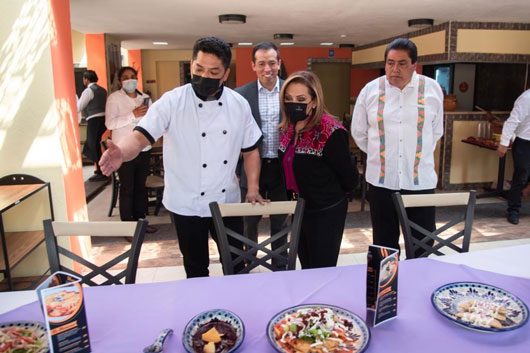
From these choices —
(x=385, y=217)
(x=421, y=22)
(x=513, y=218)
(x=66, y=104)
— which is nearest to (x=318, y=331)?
(x=385, y=217)

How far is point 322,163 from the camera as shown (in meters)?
2.00

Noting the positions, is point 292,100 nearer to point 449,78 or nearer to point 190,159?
point 190,159

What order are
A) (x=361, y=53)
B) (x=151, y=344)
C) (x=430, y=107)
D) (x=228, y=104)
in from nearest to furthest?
(x=151, y=344), (x=228, y=104), (x=430, y=107), (x=361, y=53)

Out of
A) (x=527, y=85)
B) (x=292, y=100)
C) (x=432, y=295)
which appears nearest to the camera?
(x=432, y=295)

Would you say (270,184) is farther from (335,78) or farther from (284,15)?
(335,78)

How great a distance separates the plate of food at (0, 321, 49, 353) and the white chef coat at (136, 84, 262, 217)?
0.95 meters

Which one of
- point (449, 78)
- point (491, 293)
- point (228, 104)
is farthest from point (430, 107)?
point (449, 78)

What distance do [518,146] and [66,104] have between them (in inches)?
175

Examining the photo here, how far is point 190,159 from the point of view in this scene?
6.60 feet

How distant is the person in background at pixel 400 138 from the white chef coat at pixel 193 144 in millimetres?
935

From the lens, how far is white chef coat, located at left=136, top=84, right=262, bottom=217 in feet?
6.56

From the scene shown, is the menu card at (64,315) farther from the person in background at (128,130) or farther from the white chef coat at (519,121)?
the white chef coat at (519,121)

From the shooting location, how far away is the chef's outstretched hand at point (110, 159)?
1.75 metres

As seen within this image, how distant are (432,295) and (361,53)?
27.7 ft
